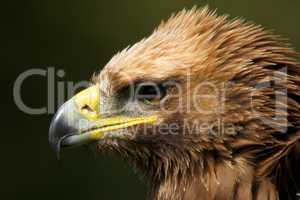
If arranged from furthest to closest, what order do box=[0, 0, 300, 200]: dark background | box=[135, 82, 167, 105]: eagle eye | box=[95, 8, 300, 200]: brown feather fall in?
box=[0, 0, 300, 200]: dark background < box=[135, 82, 167, 105]: eagle eye < box=[95, 8, 300, 200]: brown feather

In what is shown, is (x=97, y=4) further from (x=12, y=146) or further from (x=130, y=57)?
(x=130, y=57)

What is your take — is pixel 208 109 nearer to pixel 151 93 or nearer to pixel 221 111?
pixel 221 111

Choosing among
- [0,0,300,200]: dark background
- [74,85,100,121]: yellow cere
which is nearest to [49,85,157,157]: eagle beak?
[74,85,100,121]: yellow cere

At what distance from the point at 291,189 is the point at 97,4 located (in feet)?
8.75

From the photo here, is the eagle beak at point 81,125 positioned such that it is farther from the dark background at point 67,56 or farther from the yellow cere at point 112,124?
the dark background at point 67,56

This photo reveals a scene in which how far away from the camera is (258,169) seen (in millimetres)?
2311

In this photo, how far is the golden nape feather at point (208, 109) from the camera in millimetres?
2303

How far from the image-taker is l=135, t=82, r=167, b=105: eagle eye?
2.45 meters

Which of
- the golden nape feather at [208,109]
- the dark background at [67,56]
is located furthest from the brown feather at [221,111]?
the dark background at [67,56]

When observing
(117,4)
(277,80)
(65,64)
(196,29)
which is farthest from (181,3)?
(277,80)

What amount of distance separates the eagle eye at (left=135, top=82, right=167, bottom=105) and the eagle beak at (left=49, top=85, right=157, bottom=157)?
89 mm

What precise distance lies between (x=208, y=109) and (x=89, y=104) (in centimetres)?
43

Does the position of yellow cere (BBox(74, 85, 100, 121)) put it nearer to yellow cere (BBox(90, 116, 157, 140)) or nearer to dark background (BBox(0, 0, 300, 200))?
yellow cere (BBox(90, 116, 157, 140))

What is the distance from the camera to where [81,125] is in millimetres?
2545
